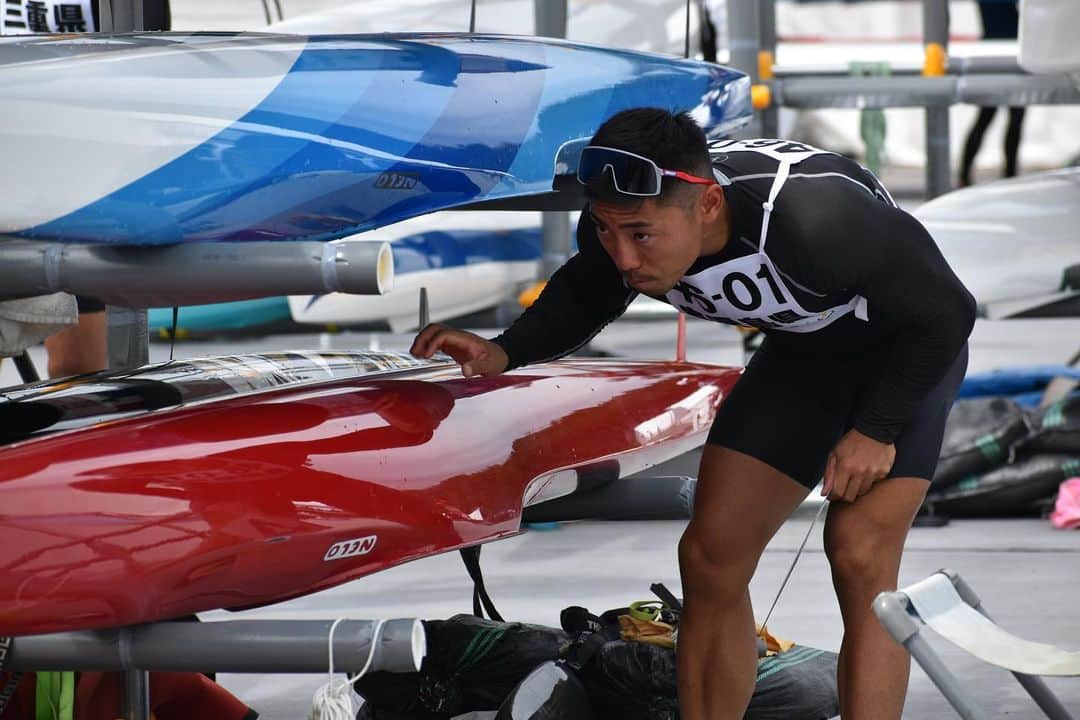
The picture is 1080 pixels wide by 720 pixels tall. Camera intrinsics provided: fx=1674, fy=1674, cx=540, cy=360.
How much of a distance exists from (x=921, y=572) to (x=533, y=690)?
198cm

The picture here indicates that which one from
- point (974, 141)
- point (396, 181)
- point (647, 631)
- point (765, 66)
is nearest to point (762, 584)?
point (647, 631)

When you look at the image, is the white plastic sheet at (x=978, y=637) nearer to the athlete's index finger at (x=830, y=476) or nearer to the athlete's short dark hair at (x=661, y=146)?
the athlete's index finger at (x=830, y=476)

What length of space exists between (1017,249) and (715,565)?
344 cm

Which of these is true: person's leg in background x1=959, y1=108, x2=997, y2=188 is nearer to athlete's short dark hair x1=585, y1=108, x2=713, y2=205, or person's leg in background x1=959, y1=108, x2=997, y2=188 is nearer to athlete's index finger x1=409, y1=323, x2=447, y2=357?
athlete's index finger x1=409, y1=323, x2=447, y2=357

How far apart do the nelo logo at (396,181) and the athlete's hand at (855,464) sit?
795 mm

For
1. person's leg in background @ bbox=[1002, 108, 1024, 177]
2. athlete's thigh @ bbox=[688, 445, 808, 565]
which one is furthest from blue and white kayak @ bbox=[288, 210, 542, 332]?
person's leg in background @ bbox=[1002, 108, 1024, 177]

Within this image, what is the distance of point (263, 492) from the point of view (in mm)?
2320

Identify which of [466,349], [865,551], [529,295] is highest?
[466,349]

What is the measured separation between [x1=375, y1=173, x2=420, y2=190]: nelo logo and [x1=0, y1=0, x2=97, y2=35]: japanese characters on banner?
1.50m

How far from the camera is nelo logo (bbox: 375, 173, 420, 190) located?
2.61m

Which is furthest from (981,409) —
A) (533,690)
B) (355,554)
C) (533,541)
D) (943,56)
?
(355,554)

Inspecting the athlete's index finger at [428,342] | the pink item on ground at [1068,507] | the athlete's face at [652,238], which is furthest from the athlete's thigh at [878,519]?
the pink item on ground at [1068,507]

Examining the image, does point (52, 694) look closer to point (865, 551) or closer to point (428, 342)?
point (428, 342)

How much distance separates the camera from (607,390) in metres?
3.31
